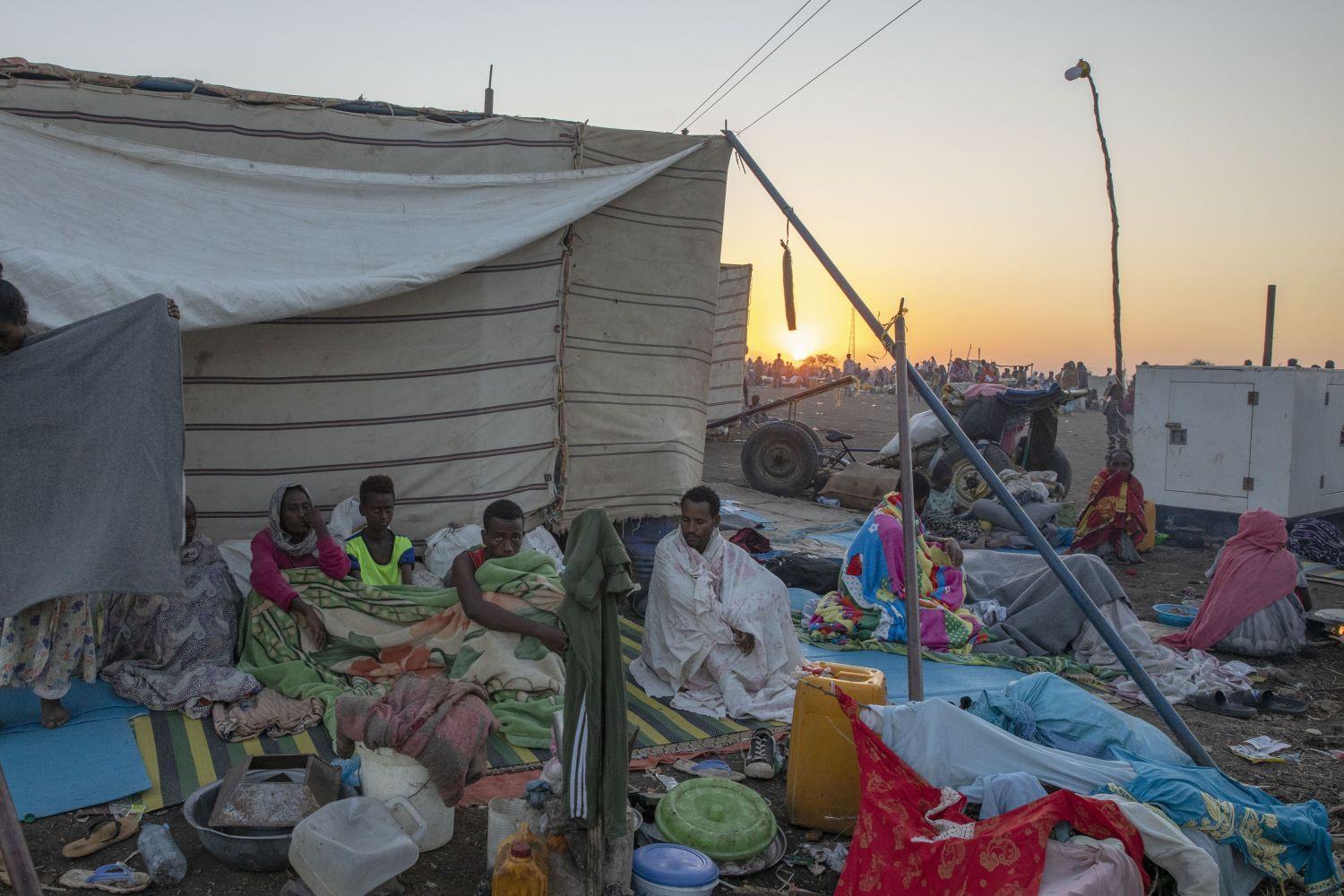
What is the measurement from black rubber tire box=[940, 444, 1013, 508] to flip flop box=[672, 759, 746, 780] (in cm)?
706

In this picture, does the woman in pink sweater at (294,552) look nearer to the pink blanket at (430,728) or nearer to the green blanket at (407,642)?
the green blanket at (407,642)

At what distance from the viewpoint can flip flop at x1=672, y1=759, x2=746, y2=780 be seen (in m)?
4.03

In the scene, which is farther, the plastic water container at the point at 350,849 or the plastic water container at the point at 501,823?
the plastic water container at the point at 501,823

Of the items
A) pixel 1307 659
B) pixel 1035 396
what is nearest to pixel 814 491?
pixel 1035 396

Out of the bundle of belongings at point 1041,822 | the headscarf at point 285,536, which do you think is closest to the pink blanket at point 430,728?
the bundle of belongings at point 1041,822

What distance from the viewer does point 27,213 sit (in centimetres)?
463

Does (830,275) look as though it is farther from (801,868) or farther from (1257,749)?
(1257,749)

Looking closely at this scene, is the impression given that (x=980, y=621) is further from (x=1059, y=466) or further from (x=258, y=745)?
(x=1059, y=466)

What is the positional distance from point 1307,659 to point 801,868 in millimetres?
4603

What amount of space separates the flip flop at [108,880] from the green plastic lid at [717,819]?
1634 mm

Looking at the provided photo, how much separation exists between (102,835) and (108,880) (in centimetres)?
29

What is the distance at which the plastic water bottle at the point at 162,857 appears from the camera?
3072mm

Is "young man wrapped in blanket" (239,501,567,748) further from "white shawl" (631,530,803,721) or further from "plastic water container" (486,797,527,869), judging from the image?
"plastic water container" (486,797,527,869)

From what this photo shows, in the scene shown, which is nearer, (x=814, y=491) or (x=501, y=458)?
(x=501, y=458)
